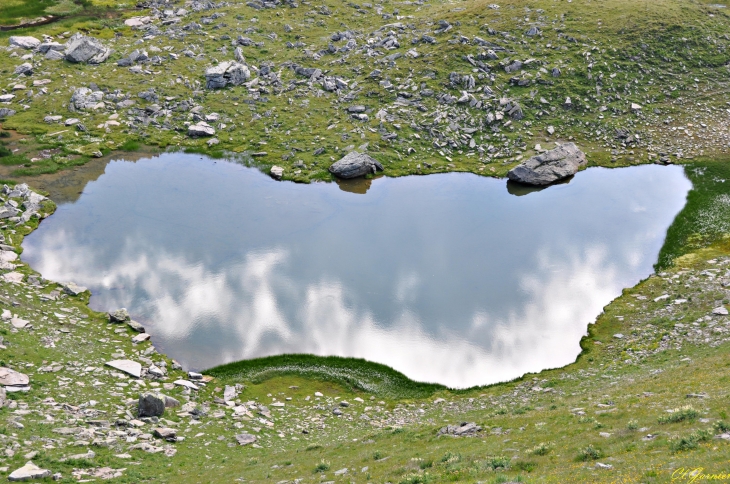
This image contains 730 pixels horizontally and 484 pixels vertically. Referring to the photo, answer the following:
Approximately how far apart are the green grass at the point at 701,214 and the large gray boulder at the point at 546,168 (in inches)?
609

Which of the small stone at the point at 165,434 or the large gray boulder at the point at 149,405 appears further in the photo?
the large gray boulder at the point at 149,405

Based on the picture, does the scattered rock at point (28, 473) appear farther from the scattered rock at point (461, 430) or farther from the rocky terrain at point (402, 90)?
the rocky terrain at point (402, 90)

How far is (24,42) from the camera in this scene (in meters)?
102

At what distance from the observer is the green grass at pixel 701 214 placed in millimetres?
59438

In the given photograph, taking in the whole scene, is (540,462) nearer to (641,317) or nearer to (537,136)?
(641,317)

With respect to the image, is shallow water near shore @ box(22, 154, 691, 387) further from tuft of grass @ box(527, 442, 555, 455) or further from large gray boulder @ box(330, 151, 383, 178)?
tuft of grass @ box(527, 442, 555, 455)

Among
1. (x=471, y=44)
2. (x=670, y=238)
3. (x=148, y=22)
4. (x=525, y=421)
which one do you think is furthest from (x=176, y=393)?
(x=148, y=22)

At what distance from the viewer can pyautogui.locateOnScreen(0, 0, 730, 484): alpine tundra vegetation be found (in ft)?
84.5

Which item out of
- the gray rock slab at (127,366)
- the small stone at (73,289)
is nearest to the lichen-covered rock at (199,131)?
the small stone at (73,289)

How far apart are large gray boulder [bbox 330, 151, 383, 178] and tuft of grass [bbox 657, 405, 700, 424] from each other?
57.3m

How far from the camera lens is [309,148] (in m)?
80.5

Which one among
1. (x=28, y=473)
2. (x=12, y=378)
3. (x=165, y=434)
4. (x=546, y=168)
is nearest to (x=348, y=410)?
(x=165, y=434)

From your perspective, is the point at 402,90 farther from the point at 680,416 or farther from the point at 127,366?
the point at 680,416

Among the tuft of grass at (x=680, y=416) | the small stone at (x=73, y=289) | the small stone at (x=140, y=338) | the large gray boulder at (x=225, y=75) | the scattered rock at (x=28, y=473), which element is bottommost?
the scattered rock at (x=28, y=473)
